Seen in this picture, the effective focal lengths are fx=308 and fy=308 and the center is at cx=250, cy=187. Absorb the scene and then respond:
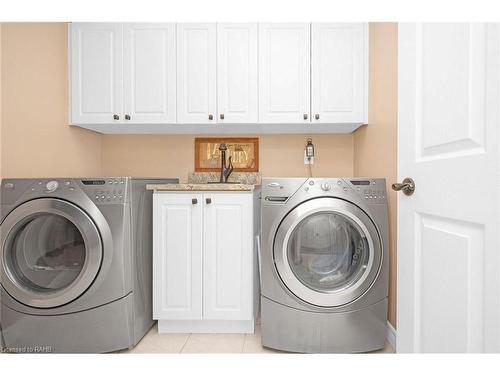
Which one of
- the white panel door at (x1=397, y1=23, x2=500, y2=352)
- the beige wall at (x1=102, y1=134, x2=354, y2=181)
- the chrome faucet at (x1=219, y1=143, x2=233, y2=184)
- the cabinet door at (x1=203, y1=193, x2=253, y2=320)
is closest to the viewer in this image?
the white panel door at (x1=397, y1=23, x2=500, y2=352)

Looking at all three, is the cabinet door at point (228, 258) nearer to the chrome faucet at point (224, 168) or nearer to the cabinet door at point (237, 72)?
→ the chrome faucet at point (224, 168)

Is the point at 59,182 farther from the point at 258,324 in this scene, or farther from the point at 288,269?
the point at 258,324

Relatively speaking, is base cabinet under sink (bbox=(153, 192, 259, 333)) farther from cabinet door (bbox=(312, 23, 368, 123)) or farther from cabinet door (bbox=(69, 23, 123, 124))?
cabinet door (bbox=(312, 23, 368, 123))

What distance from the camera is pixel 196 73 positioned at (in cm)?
227

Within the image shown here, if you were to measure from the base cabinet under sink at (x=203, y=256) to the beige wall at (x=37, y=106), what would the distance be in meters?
0.88

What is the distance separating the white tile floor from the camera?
1817mm

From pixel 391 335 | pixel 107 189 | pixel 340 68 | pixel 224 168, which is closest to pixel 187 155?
pixel 224 168

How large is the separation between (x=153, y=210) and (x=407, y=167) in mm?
1493

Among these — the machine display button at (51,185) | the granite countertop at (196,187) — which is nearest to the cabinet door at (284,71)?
the granite countertop at (196,187)

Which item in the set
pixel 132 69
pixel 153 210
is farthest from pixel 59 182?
pixel 132 69

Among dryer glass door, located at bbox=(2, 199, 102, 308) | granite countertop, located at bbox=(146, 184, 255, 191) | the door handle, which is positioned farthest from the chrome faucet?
the door handle

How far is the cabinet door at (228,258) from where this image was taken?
194 cm

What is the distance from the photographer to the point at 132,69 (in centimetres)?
226

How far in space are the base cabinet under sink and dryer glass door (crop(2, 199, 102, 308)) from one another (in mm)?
398
